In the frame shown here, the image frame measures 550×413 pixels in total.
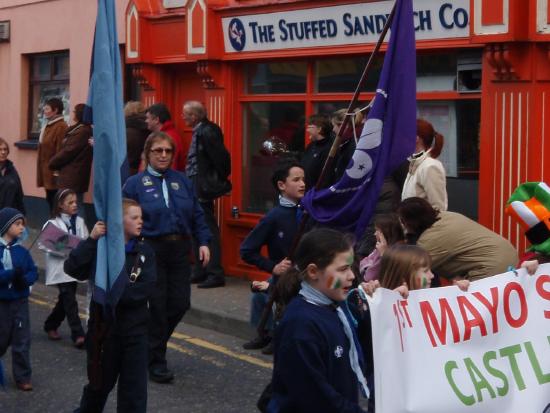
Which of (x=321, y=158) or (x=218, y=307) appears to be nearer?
(x=321, y=158)

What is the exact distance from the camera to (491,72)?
9562mm

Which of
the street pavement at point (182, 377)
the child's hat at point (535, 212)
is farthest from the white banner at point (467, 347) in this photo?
the street pavement at point (182, 377)

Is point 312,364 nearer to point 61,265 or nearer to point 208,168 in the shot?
point 61,265

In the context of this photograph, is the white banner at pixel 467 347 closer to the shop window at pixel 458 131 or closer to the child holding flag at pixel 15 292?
the child holding flag at pixel 15 292

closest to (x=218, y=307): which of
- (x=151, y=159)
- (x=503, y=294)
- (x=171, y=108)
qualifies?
(x=151, y=159)

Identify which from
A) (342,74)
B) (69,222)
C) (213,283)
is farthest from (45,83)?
(69,222)

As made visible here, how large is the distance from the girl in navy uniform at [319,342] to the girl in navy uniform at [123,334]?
211 centimetres

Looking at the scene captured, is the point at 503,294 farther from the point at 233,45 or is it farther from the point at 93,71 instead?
the point at 233,45

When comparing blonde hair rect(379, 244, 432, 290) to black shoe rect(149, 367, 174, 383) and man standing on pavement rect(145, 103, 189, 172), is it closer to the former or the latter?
black shoe rect(149, 367, 174, 383)

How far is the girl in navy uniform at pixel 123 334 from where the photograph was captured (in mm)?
6559

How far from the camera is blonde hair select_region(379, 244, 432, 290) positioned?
514 cm

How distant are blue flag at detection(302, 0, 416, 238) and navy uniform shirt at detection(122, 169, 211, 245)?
5.37 ft

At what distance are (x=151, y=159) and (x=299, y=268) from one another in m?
3.95

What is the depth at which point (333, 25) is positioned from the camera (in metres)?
11.3
